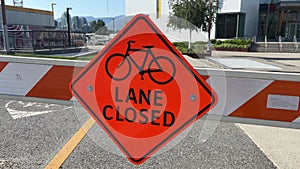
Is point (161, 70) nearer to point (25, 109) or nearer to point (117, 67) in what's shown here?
point (117, 67)

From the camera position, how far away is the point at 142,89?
132 centimetres

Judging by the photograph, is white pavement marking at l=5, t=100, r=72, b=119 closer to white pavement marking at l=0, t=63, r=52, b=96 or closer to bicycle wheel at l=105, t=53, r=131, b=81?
white pavement marking at l=0, t=63, r=52, b=96

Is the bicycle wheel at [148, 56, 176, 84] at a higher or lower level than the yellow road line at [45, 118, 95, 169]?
higher

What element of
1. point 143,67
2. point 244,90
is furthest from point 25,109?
point 244,90

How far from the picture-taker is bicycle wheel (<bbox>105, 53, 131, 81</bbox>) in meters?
1.30

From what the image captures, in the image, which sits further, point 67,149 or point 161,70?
point 67,149

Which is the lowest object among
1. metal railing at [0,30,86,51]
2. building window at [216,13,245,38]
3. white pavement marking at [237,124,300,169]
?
white pavement marking at [237,124,300,169]

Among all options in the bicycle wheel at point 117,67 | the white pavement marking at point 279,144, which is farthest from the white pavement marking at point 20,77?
the white pavement marking at point 279,144

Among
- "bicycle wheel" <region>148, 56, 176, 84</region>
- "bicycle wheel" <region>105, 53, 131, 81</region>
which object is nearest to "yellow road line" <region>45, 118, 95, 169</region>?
"bicycle wheel" <region>105, 53, 131, 81</region>

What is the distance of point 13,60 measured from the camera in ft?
5.35

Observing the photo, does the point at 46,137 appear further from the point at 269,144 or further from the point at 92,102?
the point at 269,144

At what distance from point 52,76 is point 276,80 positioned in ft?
4.80

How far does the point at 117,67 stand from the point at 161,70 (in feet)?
0.87

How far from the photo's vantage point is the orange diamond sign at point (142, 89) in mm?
1258
